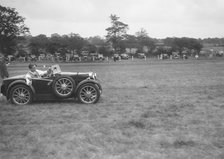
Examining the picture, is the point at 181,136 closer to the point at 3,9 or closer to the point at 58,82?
the point at 58,82

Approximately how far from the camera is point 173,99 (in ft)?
32.8

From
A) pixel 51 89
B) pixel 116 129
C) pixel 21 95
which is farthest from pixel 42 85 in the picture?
pixel 116 129

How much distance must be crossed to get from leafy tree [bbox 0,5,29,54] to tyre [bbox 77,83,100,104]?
181 feet

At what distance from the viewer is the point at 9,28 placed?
62500mm

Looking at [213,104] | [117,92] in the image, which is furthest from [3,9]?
[213,104]

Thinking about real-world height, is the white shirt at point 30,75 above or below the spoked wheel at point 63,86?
above

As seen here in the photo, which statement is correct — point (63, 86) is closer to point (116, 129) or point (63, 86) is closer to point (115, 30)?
point (116, 129)

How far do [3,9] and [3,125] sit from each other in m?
62.8

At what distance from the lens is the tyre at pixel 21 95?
9023 millimetres

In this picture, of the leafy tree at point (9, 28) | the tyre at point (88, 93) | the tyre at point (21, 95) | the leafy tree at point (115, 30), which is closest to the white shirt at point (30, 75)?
the tyre at point (21, 95)

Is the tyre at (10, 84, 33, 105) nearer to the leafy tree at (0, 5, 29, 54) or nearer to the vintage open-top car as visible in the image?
the vintage open-top car

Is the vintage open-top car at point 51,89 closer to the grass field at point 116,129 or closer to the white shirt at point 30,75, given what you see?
the white shirt at point 30,75

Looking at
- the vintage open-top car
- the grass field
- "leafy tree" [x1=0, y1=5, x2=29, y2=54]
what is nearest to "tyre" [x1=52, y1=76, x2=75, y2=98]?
the vintage open-top car

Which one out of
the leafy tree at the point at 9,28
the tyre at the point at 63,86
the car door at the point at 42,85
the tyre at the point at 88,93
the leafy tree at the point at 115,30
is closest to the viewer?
the tyre at the point at 63,86
